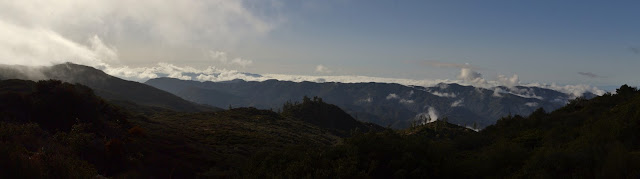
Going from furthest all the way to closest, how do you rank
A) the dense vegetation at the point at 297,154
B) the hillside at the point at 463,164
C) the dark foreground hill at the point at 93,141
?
the dark foreground hill at the point at 93,141
the hillside at the point at 463,164
the dense vegetation at the point at 297,154

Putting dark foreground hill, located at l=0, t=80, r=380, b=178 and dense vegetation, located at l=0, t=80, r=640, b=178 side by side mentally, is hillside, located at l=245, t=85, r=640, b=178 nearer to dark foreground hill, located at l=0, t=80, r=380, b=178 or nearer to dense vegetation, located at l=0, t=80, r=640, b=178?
dense vegetation, located at l=0, t=80, r=640, b=178

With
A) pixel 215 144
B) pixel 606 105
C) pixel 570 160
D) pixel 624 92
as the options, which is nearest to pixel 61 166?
pixel 570 160

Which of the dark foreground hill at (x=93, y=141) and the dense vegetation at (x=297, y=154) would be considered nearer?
the dense vegetation at (x=297, y=154)

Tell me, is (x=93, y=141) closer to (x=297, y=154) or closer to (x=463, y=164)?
(x=297, y=154)

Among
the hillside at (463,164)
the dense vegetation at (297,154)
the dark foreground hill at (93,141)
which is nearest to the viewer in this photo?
the dense vegetation at (297,154)

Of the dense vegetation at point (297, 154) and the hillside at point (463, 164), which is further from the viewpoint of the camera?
the hillside at point (463, 164)

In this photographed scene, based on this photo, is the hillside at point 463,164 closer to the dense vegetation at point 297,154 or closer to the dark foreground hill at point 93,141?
the dense vegetation at point 297,154

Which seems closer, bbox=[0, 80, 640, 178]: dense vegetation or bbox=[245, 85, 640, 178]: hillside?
bbox=[0, 80, 640, 178]: dense vegetation

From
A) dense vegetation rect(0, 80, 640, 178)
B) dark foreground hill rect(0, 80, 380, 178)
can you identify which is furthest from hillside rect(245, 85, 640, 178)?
dark foreground hill rect(0, 80, 380, 178)

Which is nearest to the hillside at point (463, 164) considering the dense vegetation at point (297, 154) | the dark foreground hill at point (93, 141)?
the dense vegetation at point (297, 154)

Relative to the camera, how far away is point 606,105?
6369 cm

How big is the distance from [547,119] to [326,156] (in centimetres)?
5302

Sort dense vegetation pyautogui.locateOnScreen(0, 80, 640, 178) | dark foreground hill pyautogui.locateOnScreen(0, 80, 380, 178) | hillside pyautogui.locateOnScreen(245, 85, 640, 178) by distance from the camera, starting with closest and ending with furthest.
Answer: dense vegetation pyautogui.locateOnScreen(0, 80, 640, 178) < hillside pyautogui.locateOnScreen(245, 85, 640, 178) < dark foreground hill pyautogui.locateOnScreen(0, 80, 380, 178)

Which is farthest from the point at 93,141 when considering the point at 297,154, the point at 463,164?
the point at 463,164
